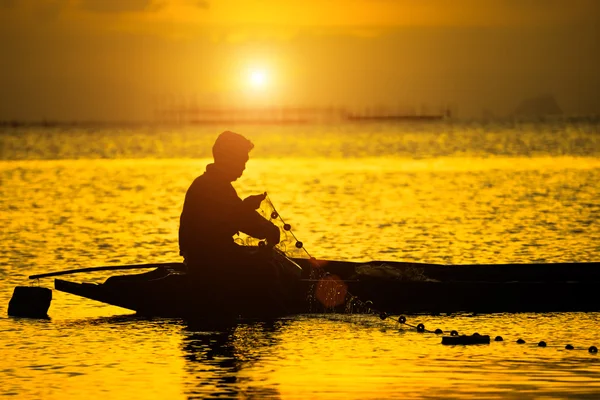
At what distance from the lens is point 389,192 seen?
187 feet

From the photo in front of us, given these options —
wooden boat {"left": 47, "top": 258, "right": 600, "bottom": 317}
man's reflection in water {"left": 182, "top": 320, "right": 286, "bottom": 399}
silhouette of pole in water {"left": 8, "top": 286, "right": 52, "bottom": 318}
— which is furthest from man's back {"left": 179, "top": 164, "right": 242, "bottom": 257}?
silhouette of pole in water {"left": 8, "top": 286, "right": 52, "bottom": 318}

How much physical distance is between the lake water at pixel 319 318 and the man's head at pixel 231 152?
2076mm

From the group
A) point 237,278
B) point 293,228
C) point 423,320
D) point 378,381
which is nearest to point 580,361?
point 378,381

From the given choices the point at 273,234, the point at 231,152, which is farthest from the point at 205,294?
the point at 231,152

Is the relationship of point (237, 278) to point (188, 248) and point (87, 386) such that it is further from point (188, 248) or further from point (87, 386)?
point (87, 386)

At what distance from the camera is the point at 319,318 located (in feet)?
65.7

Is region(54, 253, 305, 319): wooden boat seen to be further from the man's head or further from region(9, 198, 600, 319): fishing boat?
the man's head

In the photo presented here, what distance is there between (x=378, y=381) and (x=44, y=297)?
6.89 meters

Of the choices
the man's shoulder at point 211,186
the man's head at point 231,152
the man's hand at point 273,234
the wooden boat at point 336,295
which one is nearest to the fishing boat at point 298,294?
the wooden boat at point 336,295

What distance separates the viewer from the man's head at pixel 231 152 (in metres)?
19.2

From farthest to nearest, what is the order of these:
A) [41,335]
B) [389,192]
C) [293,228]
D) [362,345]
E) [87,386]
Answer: [389,192]
[293,228]
[41,335]
[362,345]
[87,386]

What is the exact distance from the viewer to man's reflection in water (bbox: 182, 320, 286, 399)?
14812 mm

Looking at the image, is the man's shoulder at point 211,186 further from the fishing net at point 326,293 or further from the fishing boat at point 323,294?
A: the fishing boat at point 323,294

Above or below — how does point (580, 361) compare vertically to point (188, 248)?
below
